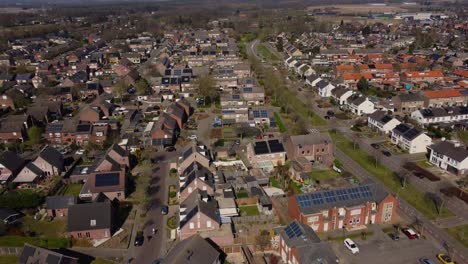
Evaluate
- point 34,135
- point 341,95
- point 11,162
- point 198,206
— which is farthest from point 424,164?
point 34,135

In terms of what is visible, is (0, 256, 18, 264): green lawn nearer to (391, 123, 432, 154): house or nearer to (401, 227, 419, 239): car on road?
(401, 227, 419, 239): car on road

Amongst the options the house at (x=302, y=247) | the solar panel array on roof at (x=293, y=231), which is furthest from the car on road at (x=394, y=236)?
the solar panel array on roof at (x=293, y=231)

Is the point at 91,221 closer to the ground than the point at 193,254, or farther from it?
closer to the ground

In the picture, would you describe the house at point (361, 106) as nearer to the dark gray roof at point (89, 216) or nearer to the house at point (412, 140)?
the house at point (412, 140)

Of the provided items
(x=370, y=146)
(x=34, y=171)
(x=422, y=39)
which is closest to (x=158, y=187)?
(x=34, y=171)

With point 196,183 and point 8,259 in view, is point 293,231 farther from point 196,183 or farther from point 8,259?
point 8,259

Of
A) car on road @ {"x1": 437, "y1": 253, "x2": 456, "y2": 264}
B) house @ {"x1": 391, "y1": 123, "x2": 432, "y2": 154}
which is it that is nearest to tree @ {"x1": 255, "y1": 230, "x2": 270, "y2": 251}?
car on road @ {"x1": 437, "y1": 253, "x2": 456, "y2": 264}
